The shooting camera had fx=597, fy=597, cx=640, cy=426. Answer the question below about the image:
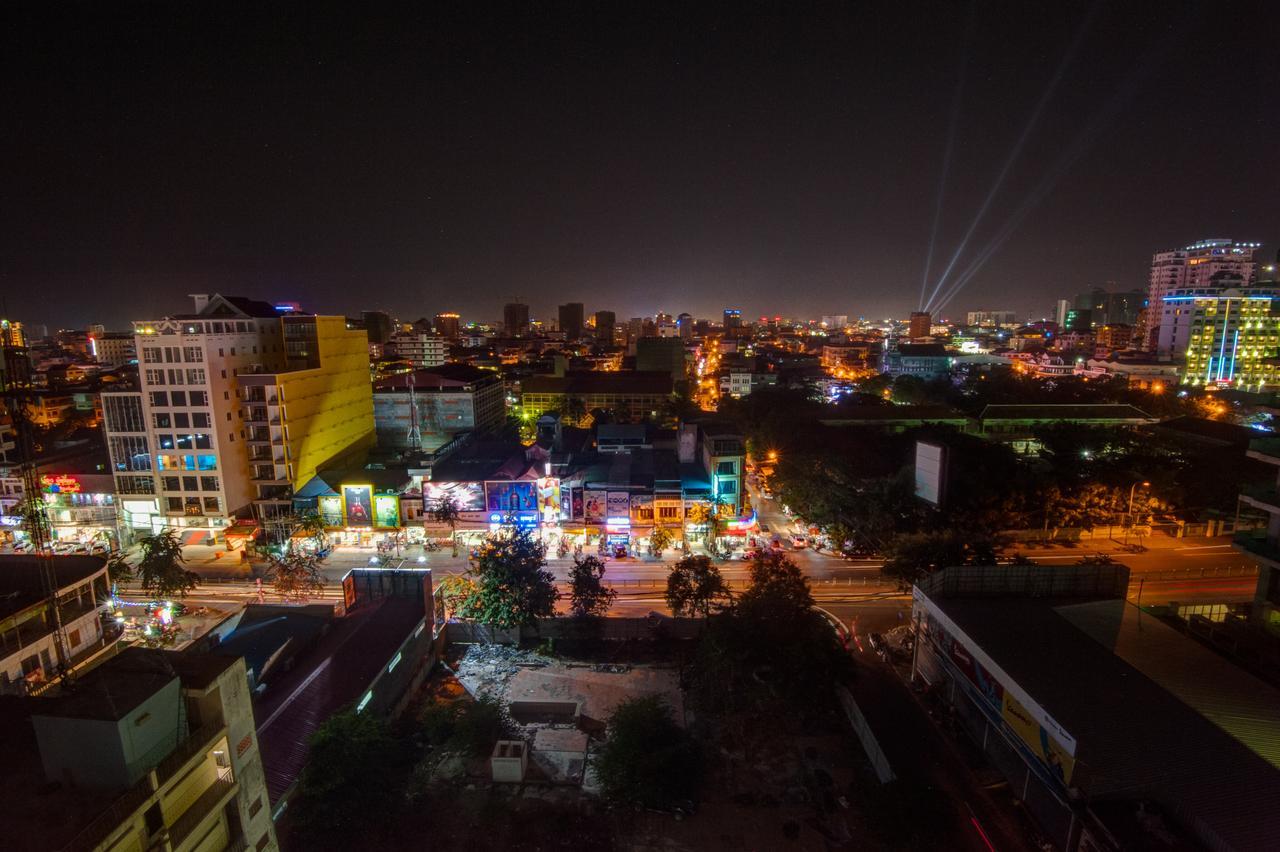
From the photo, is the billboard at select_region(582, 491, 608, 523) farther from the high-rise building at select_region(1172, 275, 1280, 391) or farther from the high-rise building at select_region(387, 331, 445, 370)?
the high-rise building at select_region(387, 331, 445, 370)

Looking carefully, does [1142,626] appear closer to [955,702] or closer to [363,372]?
[955,702]

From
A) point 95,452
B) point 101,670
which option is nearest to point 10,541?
Answer: point 95,452

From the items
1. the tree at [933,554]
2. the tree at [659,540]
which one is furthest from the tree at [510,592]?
the tree at [933,554]

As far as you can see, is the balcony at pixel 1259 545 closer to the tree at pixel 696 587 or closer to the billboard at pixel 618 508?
the tree at pixel 696 587

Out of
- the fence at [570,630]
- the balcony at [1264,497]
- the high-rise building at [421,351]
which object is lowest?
the fence at [570,630]

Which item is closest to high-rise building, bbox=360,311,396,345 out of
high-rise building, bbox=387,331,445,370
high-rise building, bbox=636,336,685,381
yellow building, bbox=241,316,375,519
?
high-rise building, bbox=387,331,445,370

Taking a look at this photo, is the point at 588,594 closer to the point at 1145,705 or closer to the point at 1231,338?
the point at 1145,705
